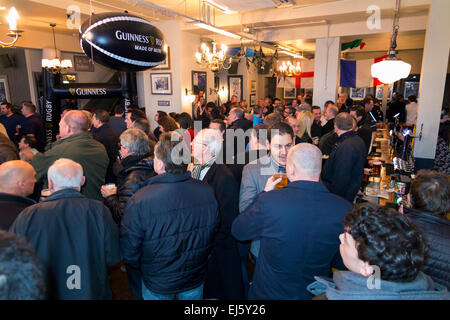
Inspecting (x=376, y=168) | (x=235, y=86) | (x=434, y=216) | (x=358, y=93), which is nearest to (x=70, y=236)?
(x=434, y=216)

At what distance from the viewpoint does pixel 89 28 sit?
2.31m

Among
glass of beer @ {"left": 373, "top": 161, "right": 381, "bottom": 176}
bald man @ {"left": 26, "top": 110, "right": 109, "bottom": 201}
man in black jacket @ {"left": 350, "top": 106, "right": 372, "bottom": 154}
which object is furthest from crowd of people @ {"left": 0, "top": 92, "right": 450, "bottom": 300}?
man in black jacket @ {"left": 350, "top": 106, "right": 372, "bottom": 154}

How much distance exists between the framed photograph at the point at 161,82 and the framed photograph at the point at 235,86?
6.25 meters

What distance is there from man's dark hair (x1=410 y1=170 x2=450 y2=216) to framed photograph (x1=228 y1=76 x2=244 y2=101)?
40.8 feet

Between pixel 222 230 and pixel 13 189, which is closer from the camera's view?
pixel 13 189

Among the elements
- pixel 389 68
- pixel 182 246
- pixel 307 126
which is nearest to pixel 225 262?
pixel 182 246

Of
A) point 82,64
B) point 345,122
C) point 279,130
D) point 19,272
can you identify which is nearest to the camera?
point 19,272

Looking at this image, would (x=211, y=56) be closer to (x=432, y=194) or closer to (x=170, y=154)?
(x=170, y=154)

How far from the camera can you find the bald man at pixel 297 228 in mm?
1608

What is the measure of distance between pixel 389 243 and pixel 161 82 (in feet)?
25.0

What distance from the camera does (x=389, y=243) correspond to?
3.59ft

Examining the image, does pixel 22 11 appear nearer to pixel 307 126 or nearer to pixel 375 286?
pixel 307 126

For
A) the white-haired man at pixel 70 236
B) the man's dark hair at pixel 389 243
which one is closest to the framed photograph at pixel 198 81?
the white-haired man at pixel 70 236
